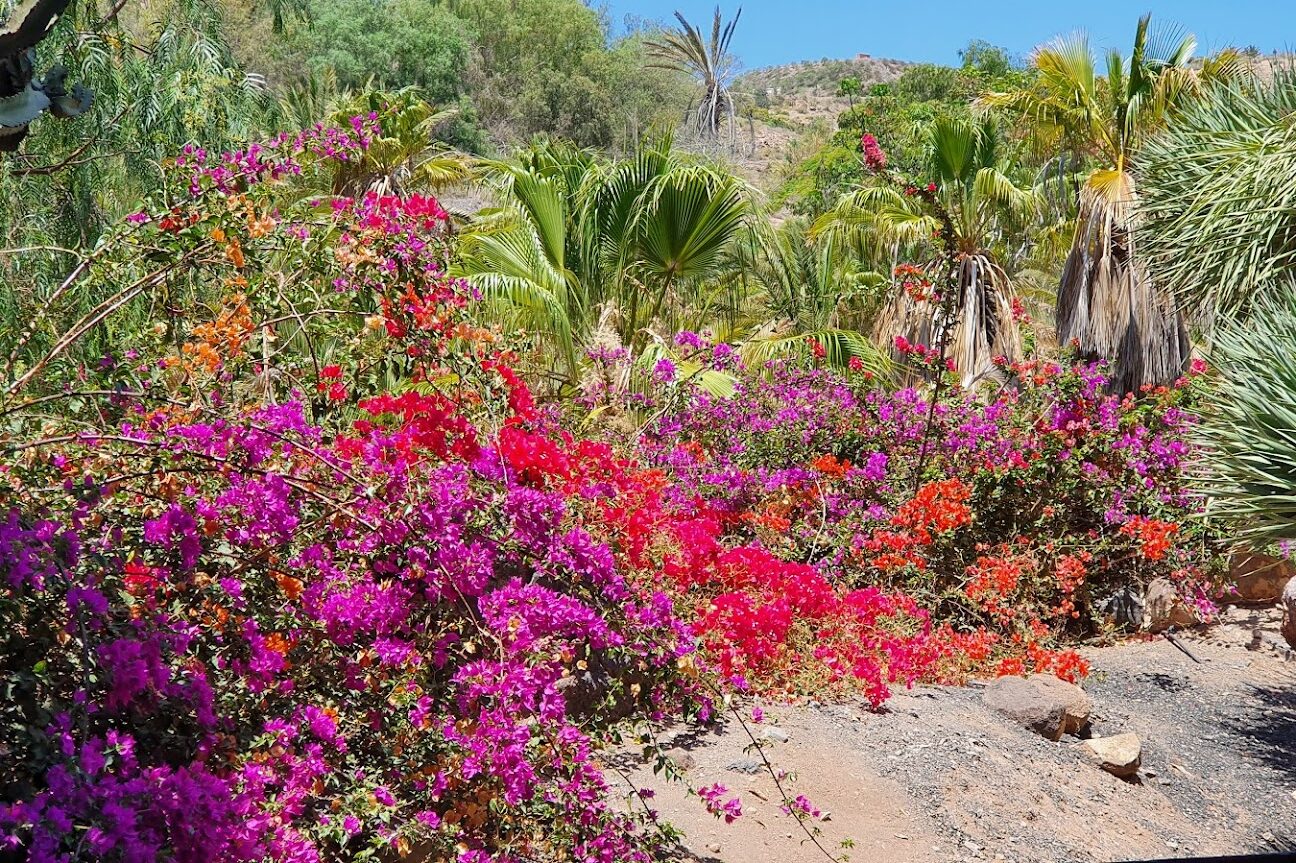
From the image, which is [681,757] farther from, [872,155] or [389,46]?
[389,46]

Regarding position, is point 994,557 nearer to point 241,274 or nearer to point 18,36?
point 241,274

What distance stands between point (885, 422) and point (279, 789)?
6622mm

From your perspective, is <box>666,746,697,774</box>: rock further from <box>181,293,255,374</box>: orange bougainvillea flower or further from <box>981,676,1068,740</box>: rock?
<box>181,293,255,374</box>: orange bougainvillea flower

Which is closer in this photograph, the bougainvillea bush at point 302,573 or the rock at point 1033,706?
the bougainvillea bush at point 302,573

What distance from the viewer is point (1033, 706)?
5891 mm

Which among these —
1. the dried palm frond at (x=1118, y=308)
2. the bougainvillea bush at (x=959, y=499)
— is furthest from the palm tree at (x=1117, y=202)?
the bougainvillea bush at (x=959, y=499)

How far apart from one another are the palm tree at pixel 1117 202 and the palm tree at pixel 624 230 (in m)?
3.38

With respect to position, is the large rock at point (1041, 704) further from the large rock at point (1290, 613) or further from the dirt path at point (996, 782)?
the large rock at point (1290, 613)

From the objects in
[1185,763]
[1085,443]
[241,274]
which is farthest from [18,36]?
[1085,443]

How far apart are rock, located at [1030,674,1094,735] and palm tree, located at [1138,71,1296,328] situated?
2.51 metres

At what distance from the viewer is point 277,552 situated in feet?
11.0

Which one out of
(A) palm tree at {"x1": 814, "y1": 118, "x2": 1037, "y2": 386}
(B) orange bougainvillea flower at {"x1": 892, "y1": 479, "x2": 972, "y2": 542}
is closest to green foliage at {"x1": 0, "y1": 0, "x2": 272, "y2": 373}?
(B) orange bougainvillea flower at {"x1": 892, "y1": 479, "x2": 972, "y2": 542}

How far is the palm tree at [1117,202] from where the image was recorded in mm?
10234

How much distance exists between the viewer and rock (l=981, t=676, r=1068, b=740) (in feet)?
19.2
